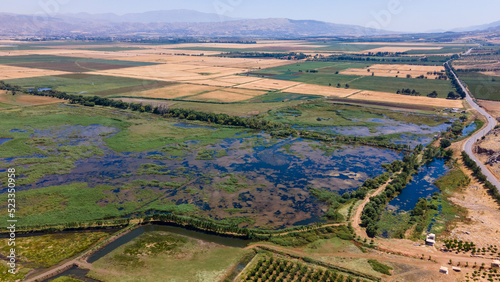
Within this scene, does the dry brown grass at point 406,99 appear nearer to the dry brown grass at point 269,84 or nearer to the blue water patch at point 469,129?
the blue water patch at point 469,129

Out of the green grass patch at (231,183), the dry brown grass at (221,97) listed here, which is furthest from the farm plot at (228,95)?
the green grass patch at (231,183)

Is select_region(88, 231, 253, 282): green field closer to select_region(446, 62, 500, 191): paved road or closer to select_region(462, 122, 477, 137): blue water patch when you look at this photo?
select_region(446, 62, 500, 191): paved road

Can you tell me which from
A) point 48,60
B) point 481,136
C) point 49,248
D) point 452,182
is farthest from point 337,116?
point 48,60

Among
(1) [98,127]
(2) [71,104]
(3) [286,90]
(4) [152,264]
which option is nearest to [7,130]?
(1) [98,127]

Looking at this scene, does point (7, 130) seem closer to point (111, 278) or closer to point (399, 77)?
point (111, 278)

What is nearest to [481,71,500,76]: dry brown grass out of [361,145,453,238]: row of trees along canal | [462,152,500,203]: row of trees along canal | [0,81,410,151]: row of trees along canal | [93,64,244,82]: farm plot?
[361,145,453,238]: row of trees along canal

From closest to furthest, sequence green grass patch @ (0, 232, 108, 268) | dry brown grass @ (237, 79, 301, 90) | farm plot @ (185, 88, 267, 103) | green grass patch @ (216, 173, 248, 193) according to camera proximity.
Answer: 1. green grass patch @ (0, 232, 108, 268)
2. green grass patch @ (216, 173, 248, 193)
3. farm plot @ (185, 88, 267, 103)
4. dry brown grass @ (237, 79, 301, 90)

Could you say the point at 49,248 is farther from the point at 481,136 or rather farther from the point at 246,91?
the point at 246,91
